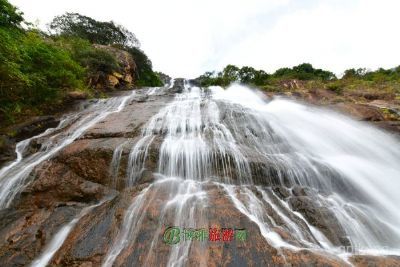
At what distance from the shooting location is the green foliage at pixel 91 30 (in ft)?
84.6

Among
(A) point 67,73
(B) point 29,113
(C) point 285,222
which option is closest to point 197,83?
(A) point 67,73

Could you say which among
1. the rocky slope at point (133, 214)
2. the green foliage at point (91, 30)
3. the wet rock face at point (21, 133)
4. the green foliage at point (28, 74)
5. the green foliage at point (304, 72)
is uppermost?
the green foliage at point (91, 30)

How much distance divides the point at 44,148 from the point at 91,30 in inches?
999

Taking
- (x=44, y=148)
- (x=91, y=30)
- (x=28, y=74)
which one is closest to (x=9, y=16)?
(x=28, y=74)

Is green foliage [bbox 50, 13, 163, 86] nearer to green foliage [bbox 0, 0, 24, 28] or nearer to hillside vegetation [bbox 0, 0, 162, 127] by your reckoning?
hillside vegetation [bbox 0, 0, 162, 127]

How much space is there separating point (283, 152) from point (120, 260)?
5736 mm

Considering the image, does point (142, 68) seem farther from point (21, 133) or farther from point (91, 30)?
point (21, 133)

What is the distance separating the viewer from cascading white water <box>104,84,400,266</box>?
4562 mm

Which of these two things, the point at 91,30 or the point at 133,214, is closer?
the point at 133,214

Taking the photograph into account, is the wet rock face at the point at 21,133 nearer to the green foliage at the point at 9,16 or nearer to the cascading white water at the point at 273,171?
the green foliage at the point at 9,16

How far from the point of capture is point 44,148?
770cm

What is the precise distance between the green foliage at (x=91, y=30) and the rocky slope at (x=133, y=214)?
24.3 m

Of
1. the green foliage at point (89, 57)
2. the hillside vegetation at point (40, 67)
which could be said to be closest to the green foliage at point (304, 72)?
the hillside vegetation at point (40, 67)

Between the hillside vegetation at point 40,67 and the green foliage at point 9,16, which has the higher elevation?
the green foliage at point 9,16
